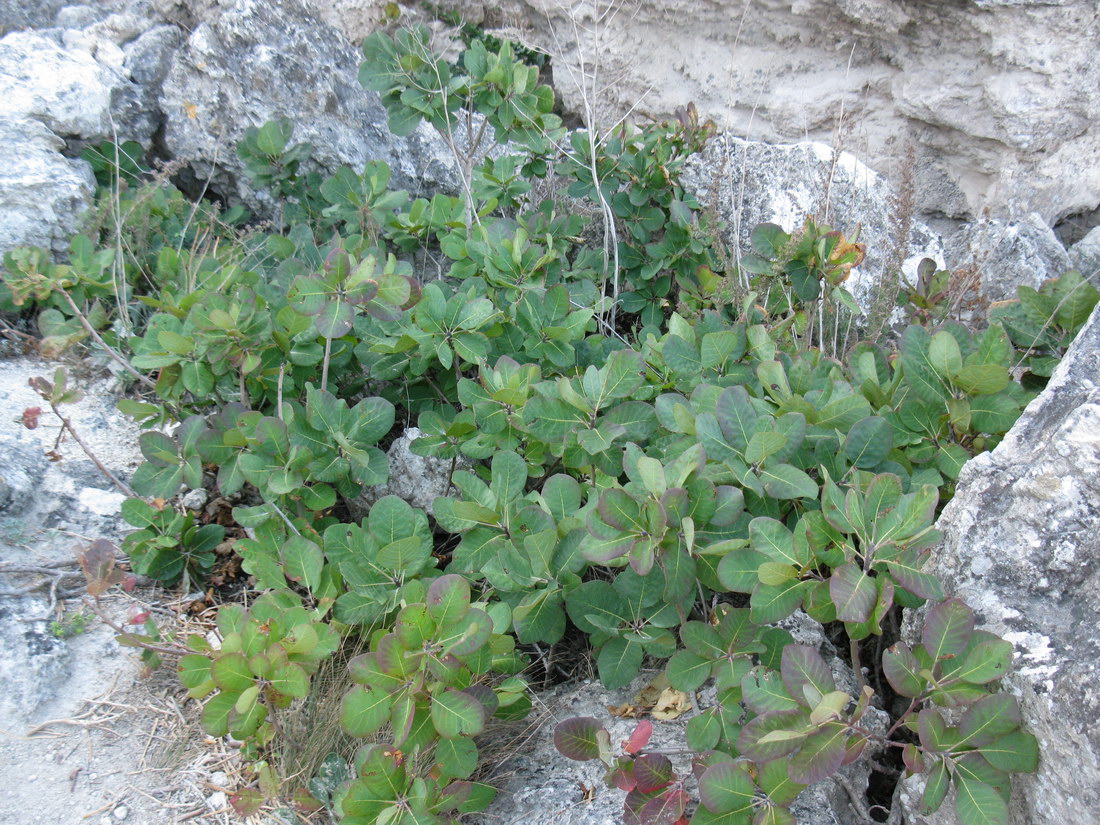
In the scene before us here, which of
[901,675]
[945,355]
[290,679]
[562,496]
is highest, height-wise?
[945,355]

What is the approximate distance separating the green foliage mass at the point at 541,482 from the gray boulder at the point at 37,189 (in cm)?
29

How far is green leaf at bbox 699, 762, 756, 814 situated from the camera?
1.58 m

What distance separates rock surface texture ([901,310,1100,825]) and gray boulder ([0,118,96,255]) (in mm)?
3472

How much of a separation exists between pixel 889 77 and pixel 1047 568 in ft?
10.5

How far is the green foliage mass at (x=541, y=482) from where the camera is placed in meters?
1.64

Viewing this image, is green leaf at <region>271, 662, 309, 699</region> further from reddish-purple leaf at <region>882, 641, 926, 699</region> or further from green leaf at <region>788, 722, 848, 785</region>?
reddish-purple leaf at <region>882, 641, 926, 699</region>

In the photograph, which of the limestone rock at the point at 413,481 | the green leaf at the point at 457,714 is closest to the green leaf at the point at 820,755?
the green leaf at the point at 457,714

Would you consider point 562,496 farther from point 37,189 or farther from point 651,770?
point 37,189

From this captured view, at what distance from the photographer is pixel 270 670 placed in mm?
1850

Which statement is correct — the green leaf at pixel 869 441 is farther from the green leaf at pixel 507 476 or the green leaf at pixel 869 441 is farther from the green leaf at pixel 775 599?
the green leaf at pixel 507 476

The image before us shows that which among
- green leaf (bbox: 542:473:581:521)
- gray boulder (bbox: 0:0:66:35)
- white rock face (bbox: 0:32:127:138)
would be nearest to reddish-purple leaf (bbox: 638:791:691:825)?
green leaf (bbox: 542:473:581:521)

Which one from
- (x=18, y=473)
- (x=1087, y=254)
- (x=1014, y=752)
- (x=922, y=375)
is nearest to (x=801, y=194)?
(x=1087, y=254)

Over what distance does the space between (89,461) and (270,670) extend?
4.54 feet

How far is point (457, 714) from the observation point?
1720 mm
